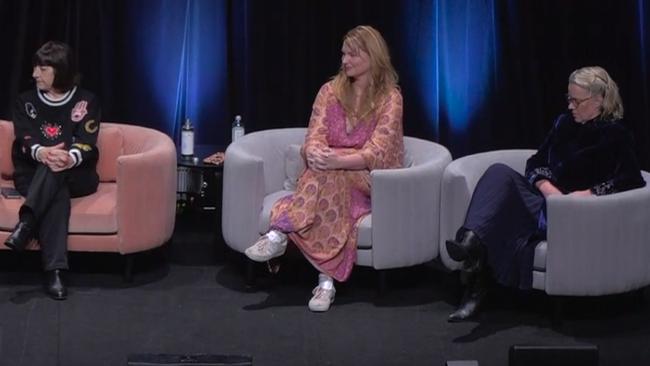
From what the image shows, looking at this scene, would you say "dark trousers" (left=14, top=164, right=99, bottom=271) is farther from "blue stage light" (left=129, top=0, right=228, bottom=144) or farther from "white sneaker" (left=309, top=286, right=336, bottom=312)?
"blue stage light" (left=129, top=0, right=228, bottom=144)

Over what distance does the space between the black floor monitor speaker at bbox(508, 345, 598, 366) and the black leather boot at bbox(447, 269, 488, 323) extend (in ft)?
6.90

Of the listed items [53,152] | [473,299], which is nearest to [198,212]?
[53,152]

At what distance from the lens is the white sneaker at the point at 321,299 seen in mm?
5703

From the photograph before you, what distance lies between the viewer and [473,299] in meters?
5.65

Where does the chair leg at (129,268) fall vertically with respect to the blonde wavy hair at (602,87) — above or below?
below

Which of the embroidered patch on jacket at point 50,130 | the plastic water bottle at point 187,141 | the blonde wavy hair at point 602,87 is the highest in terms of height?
the blonde wavy hair at point 602,87

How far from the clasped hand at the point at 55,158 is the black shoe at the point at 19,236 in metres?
0.28

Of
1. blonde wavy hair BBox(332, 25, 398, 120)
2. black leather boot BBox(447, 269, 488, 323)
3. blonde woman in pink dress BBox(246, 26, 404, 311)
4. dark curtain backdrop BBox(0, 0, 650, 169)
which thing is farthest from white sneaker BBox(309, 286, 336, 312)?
dark curtain backdrop BBox(0, 0, 650, 169)

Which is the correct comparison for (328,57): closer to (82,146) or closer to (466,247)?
(82,146)

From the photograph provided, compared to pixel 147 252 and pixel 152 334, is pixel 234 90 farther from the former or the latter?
pixel 152 334

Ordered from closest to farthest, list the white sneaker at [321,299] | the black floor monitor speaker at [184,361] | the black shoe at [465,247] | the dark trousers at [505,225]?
the black floor monitor speaker at [184,361], the black shoe at [465,247], the dark trousers at [505,225], the white sneaker at [321,299]

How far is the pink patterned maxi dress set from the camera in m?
5.79

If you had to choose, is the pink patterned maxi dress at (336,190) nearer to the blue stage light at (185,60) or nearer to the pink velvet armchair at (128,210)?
the pink velvet armchair at (128,210)

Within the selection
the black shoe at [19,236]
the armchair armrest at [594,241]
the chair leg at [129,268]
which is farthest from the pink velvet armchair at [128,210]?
the armchair armrest at [594,241]
